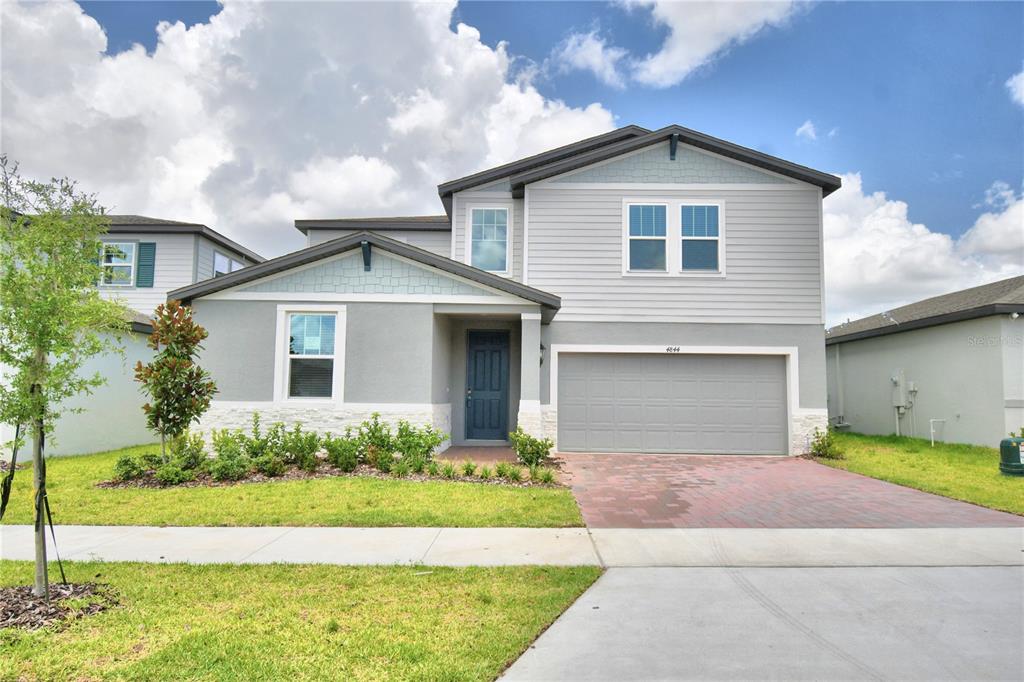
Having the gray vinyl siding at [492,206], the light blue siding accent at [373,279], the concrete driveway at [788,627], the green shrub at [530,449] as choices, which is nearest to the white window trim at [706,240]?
the gray vinyl siding at [492,206]

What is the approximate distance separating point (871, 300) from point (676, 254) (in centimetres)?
1708

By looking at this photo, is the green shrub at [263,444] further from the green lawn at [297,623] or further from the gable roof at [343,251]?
the green lawn at [297,623]

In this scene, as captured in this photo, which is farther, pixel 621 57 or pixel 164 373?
→ pixel 621 57

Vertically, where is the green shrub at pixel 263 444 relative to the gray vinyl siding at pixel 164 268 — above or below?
below

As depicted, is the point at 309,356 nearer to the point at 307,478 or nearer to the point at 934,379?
the point at 307,478

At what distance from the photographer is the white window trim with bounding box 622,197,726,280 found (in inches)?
527

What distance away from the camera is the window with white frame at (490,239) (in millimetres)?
13992

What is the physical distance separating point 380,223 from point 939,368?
15.4m

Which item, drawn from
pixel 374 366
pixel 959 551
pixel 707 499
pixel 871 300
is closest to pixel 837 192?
pixel 707 499

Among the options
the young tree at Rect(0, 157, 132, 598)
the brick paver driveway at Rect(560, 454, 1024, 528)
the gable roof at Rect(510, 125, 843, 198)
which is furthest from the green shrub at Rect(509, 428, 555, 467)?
the young tree at Rect(0, 157, 132, 598)

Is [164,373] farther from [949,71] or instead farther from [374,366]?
[949,71]

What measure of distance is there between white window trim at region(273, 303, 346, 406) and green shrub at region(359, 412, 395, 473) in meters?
1.04

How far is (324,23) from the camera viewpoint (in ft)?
38.7

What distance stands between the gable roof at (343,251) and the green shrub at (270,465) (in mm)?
3304
